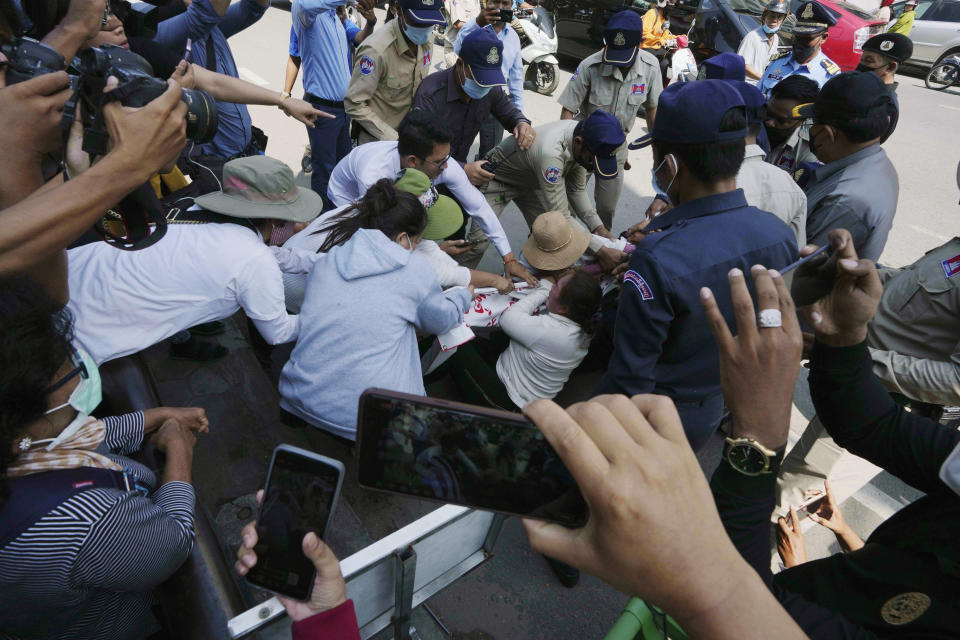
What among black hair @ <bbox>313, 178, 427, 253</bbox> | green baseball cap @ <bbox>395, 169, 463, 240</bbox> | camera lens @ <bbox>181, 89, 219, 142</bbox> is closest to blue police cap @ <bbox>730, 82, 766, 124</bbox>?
green baseball cap @ <bbox>395, 169, 463, 240</bbox>

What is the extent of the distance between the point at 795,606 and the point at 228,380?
2.73 meters

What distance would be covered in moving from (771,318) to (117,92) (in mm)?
1489

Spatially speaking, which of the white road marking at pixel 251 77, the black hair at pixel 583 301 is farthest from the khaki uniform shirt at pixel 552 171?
the white road marking at pixel 251 77

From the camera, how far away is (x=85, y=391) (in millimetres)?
1458

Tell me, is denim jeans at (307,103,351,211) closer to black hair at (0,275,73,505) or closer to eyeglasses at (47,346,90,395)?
eyeglasses at (47,346,90,395)

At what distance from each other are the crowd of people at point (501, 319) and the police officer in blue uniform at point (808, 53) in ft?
5.65

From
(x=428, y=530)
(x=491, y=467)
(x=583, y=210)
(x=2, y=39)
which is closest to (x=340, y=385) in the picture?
(x=428, y=530)

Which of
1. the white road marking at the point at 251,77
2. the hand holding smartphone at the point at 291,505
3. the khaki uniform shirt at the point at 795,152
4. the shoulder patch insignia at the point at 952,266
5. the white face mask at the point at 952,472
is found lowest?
the white road marking at the point at 251,77

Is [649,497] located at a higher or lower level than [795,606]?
higher

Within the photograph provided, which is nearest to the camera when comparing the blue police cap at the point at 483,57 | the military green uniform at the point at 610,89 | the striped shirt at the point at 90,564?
the striped shirt at the point at 90,564

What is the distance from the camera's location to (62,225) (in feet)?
3.88

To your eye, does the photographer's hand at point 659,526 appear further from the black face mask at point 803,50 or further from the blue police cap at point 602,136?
the black face mask at point 803,50

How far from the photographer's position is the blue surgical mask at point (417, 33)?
364cm

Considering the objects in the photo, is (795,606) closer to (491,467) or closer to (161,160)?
(491,467)
